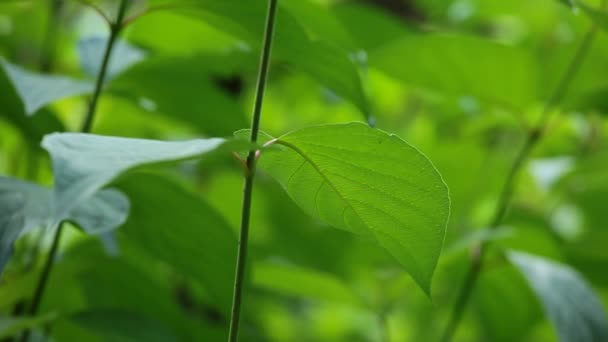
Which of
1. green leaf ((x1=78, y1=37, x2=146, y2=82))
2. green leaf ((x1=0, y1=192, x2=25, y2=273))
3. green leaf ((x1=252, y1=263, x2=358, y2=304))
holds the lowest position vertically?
green leaf ((x1=0, y1=192, x2=25, y2=273))

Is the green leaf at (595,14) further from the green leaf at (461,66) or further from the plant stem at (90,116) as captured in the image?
the plant stem at (90,116)

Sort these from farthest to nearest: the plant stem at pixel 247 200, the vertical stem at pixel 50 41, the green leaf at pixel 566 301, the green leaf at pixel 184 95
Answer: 1. the vertical stem at pixel 50 41
2. the green leaf at pixel 184 95
3. the green leaf at pixel 566 301
4. the plant stem at pixel 247 200

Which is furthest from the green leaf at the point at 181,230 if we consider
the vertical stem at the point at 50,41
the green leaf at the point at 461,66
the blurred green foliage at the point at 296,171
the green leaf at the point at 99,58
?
the vertical stem at the point at 50,41

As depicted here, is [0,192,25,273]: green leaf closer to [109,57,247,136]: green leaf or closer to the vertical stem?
[109,57,247,136]: green leaf

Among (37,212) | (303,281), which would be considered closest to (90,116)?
(37,212)

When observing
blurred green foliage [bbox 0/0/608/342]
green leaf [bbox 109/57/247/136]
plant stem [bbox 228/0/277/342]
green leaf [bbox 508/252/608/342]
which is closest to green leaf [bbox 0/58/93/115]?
blurred green foliage [bbox 0/0/608/342]

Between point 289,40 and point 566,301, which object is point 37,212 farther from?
point 566,301

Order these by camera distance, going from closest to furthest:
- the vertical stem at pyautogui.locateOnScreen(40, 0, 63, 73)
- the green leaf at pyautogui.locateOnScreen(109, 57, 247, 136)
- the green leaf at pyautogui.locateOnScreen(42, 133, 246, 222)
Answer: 1. the green leaf at pyautogui.locateOnScreen(42, 133, 246, 222)
2. the green leaf at pyautogui.locateOnScreen(109, 57, 247, 136)
3. the vertical stem at pyautogui.locateOnScreen(40, 0, 63, 73)
